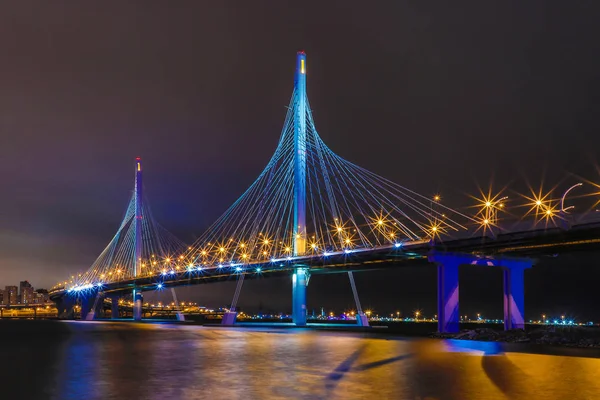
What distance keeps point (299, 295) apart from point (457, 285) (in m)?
24.9

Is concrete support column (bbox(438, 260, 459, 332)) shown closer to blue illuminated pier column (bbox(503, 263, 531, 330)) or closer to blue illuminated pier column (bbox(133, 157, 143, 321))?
blue illuminated pier column (bbox(503, 263, 531, 330))

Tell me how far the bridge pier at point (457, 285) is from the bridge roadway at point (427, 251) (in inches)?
29.1

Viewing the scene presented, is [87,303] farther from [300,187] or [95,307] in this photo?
[300,187]

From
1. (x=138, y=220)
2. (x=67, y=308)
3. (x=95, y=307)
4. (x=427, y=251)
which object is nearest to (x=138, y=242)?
(x=138, y=220)

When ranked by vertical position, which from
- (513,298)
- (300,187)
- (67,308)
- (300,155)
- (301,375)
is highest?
(300,155)

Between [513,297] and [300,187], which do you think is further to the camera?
[300,187]

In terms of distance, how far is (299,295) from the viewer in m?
70.5

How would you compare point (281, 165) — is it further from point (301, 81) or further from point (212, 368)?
point (212, 368)

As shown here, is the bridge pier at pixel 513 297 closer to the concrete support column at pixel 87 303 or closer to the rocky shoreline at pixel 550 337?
the rocky shoreline at pixel 550 337

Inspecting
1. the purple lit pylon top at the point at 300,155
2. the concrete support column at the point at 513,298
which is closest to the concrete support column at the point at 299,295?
the purple lit pylon top at the point at 300,155

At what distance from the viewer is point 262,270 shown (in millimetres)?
77438

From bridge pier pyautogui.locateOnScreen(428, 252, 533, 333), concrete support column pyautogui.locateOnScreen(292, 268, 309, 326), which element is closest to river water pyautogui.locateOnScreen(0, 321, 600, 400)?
bridge pier pyautogui.locateOnScreen(428, 252, 533, 333)

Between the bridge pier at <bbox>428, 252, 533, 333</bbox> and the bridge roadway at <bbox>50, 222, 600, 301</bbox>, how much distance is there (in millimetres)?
739

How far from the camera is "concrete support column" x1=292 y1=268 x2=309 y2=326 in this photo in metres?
69.1
